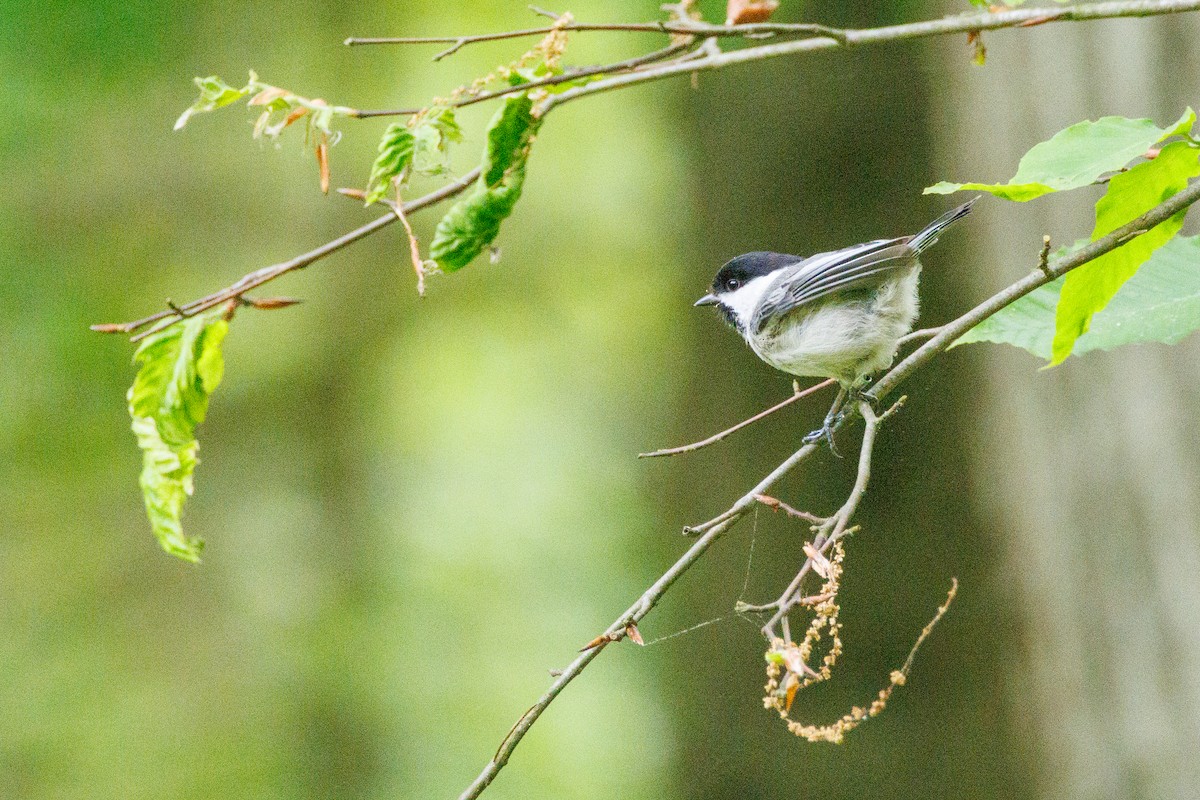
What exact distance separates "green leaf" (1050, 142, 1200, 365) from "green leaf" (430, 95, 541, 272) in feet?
2.15

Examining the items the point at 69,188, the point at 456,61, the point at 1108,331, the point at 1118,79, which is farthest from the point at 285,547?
the point at 1108,331

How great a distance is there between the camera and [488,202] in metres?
1.32

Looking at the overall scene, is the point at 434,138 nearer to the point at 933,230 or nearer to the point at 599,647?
the point at 599,647

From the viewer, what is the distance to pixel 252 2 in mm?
6090

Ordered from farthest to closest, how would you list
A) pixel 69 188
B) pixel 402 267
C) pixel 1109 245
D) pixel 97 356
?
pixel 402 267 → pixel 69 188 → pixel 97 356 → pixel 1109 245

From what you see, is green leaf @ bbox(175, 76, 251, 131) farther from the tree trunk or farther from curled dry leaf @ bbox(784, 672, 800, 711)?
the tree trunk

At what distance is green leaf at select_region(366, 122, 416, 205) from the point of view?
131cm

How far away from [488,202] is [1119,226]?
2.39ft

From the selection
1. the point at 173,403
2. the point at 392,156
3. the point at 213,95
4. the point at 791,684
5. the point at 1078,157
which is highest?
the point at 213,95

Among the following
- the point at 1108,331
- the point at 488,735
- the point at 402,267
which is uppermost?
the point at 1108,331

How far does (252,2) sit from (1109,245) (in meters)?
5.89

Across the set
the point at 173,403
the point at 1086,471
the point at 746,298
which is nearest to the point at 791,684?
the point at 173,403

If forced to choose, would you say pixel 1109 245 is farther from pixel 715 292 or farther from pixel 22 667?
pixel 22 667

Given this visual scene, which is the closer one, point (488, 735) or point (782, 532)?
point (782, 532)
